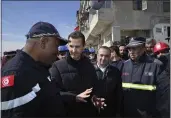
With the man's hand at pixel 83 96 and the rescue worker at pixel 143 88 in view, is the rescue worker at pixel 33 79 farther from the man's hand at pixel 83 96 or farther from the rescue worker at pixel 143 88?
the rescue worker at pixel 143 88

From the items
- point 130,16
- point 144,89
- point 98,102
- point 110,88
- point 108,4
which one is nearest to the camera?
point 98,102

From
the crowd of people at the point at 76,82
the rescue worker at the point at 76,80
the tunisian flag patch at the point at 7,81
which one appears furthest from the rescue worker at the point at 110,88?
the tunisian flag patch at the point at 7,81

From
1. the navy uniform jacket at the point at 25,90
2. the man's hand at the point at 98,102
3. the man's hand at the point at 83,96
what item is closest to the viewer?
the navy uniform jacket at the point at 25,90

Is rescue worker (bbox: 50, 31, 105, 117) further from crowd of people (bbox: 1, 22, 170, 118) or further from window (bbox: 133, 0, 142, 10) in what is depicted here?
window (bbox: 133, 0, 142, 10)

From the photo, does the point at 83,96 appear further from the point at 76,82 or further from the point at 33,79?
the point at 33,79

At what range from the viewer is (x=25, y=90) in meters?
1.73

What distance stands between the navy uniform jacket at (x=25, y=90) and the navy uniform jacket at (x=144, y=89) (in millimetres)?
1794

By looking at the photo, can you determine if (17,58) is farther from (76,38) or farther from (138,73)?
(138,73)

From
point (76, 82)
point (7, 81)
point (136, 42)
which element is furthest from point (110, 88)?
point (7, 81)

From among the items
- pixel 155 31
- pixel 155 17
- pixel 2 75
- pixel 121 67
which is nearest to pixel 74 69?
pixel 121 67

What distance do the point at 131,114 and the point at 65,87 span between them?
106 cm

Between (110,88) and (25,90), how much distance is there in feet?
6.57

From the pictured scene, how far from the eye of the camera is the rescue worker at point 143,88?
3.30 meters

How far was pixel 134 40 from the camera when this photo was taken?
385 cm
